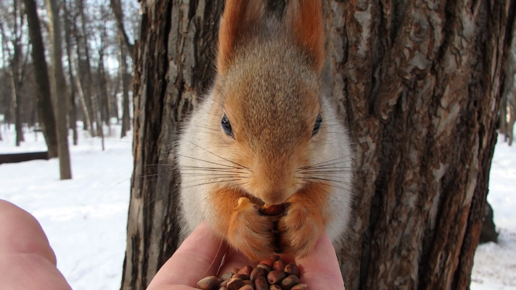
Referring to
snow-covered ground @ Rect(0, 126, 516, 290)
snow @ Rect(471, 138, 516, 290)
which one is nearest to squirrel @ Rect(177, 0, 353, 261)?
snow-covered ground @ Rect(0, 126, 516, 290)

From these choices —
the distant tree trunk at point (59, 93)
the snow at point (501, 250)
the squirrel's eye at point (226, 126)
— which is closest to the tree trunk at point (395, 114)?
the squirrel's eye at point (226, 126)

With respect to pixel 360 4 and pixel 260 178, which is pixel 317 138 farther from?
pixel 360 4

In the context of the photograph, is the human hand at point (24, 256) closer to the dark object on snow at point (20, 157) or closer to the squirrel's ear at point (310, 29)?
the squirrel's ear at point (310, 29)

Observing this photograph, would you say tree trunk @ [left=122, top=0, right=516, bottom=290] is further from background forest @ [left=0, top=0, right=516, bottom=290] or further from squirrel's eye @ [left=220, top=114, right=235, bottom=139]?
squirrel's eye @ [left=220, top=114, right=235, bottom=139]

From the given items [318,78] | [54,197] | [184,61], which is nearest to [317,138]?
[318,78]

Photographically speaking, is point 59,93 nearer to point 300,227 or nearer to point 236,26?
point 236,26

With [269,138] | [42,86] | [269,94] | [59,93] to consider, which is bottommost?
[269,138]

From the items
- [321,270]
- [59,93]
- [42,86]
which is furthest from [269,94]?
[42,86]

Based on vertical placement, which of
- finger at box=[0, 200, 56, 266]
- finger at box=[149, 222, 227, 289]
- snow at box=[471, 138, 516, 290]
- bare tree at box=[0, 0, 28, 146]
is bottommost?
snow at box=[471, 138, 516, 290]
